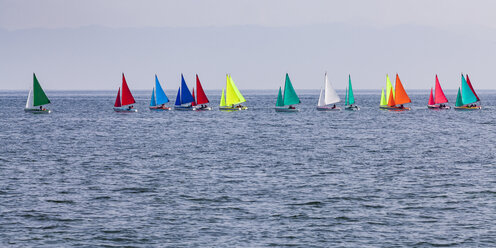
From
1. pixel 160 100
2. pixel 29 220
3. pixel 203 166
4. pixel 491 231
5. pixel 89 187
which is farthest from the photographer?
pixel 160 100

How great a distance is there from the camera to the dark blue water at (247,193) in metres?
25.9

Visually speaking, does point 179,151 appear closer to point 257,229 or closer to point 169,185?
point 169,185

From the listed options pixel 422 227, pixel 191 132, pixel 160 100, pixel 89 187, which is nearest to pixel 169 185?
pixel 89 187

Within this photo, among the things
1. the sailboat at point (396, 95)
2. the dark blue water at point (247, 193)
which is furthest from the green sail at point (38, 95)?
the sailboat at point (396, 95)

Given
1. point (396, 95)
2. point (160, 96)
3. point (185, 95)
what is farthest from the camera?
point (160, 96)

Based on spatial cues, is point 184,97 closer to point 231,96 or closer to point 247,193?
point 231,96

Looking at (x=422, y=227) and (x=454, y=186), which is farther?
Result: (x=454, y=186)

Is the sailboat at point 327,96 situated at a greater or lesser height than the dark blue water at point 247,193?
greater

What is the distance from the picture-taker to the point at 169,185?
122ft

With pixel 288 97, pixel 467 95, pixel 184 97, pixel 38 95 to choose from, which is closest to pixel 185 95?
pixel 184 97

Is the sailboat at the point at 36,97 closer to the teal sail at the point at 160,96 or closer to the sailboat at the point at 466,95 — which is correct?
the teal sail at the point at 160,96

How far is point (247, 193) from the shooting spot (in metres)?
34.3

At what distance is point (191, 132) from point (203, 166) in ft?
111

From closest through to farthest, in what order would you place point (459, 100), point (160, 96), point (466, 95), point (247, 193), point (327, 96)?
point (247, 193) → point (327, 96) → point (466, 95) → point (459, 100) → point (160, 96)
